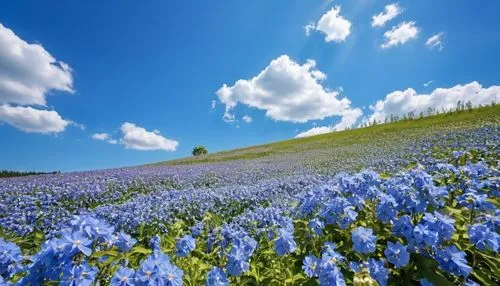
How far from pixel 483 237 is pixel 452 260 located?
0.30 m

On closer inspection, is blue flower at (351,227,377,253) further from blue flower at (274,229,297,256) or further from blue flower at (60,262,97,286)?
blue flower at (60,262,97,286)

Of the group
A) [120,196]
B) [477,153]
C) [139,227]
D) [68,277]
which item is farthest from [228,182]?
[68,277]

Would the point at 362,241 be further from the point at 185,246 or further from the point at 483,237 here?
the point at 185,246

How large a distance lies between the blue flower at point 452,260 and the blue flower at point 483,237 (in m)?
0.19

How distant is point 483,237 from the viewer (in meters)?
2.04

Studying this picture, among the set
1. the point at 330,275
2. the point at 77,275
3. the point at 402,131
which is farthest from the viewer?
the point at 402,131

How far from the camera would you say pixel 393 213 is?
8.02 ft

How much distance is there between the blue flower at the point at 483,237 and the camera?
2.00 meters

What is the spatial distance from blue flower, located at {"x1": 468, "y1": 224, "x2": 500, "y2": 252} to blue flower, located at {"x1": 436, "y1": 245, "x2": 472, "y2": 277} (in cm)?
19

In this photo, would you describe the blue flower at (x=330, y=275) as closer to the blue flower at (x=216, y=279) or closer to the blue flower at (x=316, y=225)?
the blue flower at (x=216, y=279)

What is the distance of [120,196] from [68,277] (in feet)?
31.6

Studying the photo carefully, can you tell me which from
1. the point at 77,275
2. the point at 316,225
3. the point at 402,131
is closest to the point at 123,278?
the point at 77,275

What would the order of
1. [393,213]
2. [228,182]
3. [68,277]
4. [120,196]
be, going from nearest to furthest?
1. [68,277]
2. [393,213]
3. [120,196]
4. [228,182]

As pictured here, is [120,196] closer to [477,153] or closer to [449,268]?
[449,268]
